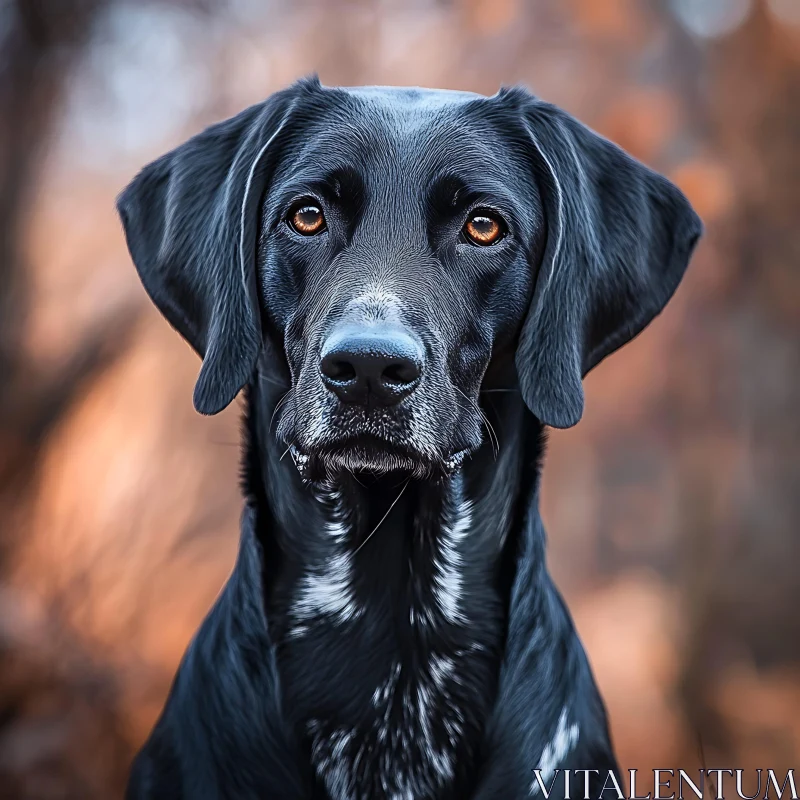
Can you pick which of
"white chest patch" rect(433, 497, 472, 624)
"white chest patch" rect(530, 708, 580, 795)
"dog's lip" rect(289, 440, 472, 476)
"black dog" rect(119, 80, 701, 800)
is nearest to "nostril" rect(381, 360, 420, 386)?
"black dog" rect(119, 80, 701, 800)

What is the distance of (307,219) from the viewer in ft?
6.85

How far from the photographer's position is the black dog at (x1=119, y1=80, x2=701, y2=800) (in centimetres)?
203

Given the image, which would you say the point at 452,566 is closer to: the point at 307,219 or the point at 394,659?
the point at 394,659

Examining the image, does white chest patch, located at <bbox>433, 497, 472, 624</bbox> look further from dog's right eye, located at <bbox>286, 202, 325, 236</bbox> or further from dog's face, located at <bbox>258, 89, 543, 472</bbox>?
dog's right eye, located at <bbox>286, 202, 325, 236</bbox>

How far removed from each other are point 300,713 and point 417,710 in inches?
10.0

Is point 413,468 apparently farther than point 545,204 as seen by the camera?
No

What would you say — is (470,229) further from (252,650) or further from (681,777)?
(681,777)

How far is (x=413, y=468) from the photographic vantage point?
6.37 feet

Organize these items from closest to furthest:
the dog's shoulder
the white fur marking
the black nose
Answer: the black nose
the dog's shoulder
the white fur marking

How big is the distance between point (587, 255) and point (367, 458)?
0.69 meters

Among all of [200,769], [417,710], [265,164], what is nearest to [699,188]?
[265,164]

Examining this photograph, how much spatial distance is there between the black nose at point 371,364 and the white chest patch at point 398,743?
2.21 ft

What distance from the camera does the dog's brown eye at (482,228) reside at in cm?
207

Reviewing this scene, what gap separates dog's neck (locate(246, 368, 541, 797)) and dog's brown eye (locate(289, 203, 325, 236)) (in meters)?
0.37
